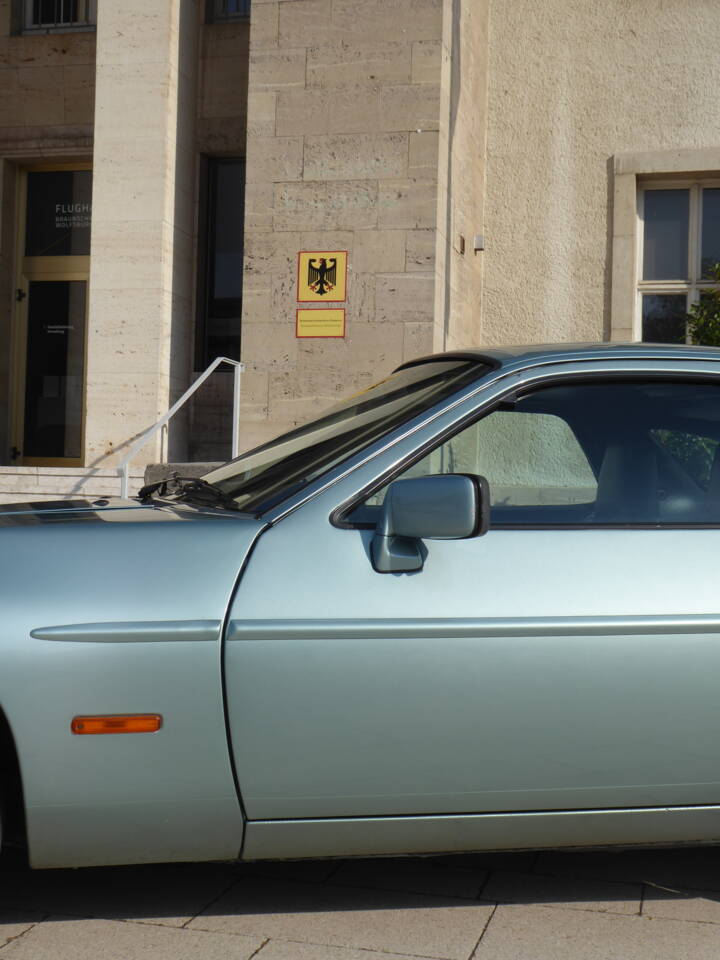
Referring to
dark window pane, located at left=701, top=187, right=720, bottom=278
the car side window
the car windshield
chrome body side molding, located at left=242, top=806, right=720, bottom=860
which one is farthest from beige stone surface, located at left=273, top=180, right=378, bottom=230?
chrome body side molding, located at left=242, top=806, right=720, bottom=860

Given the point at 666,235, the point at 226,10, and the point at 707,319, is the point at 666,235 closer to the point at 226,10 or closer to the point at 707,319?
the point at 707,319

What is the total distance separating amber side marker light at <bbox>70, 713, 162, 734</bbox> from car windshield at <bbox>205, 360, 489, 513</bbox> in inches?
23.3

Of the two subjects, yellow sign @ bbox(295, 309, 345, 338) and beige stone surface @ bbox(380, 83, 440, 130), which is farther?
yellow sign @ bbox(295, 309, 345, 338)

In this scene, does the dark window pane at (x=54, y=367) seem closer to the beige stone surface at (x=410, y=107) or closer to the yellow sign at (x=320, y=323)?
the yellow sign at (x=320, y=323)

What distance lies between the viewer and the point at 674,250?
12062 millimetres

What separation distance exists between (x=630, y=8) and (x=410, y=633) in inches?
433

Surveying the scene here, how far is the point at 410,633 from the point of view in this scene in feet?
9.13

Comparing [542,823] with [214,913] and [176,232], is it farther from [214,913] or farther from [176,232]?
[176,232]

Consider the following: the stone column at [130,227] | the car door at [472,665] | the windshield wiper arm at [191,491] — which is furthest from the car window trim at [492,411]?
the stone column at [130,227]

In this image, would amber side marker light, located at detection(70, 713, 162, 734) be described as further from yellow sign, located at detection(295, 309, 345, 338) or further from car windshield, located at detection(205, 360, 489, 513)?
yellow sign, located at detection(295, 309, 345, 338)

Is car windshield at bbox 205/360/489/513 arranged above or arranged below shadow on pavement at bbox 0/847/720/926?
above

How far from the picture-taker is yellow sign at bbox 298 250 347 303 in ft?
35.0

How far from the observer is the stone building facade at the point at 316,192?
10.6 m

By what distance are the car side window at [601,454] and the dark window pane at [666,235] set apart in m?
9.35
